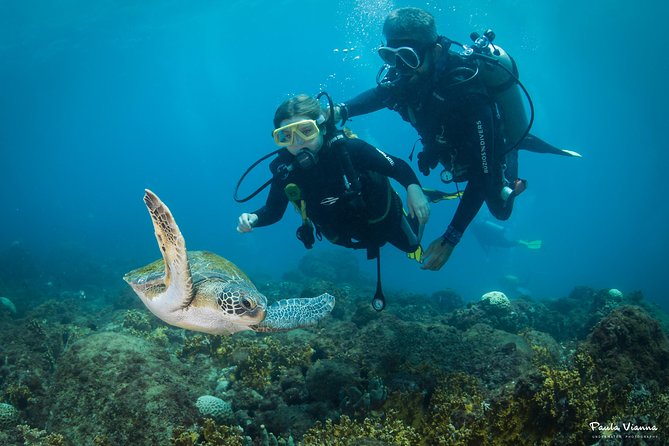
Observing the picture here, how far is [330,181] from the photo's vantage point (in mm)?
4695

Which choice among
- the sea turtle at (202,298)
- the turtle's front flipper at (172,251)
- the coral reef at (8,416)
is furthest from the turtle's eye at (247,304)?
the coral reef at (8,416)

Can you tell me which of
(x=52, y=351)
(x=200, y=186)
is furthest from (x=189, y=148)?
(x=52, y=351)

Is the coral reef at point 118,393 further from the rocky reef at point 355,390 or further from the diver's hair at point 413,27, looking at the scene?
the diver's hair at point 413,27

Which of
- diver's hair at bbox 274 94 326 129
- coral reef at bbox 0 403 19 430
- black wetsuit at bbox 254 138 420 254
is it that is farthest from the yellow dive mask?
coral reef at bbox 0 403 19 430

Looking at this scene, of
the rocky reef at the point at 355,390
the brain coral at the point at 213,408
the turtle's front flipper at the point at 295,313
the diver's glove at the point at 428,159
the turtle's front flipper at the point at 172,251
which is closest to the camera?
the rocky reef at the point at 355,390

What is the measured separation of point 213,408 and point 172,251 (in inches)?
69.1

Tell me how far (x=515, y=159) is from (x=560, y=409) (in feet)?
14.1

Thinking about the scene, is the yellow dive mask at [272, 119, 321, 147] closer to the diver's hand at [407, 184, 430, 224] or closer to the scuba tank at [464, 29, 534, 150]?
the diver's hand at [407, 184, 430, 224]

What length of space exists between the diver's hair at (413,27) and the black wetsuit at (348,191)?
5.42 ft

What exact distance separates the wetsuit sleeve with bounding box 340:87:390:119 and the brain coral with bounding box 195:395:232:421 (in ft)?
14.9

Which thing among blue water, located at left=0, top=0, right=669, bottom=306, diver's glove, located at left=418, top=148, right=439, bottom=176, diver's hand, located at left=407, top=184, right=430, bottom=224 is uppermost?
blue water, located at left=0, top=0, right=669, bottom=306

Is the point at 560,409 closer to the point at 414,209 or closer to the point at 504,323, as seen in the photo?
the point at 414,209

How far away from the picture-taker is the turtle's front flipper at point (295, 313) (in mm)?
3731

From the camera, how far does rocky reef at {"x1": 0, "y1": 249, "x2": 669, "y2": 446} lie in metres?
2.77
